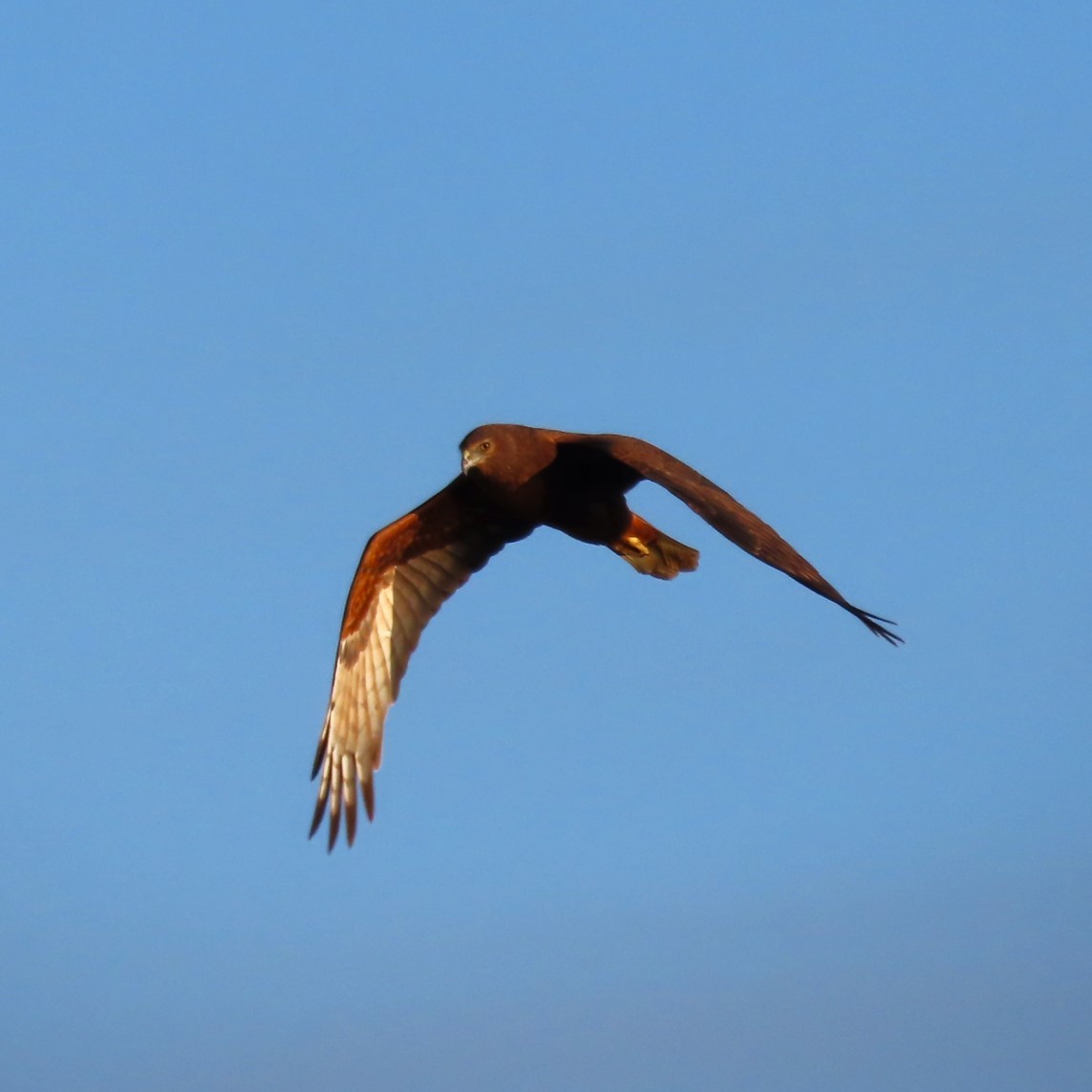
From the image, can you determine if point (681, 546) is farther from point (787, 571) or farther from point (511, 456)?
point (787, 571)

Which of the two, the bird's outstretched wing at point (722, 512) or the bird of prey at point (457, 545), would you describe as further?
the bird of prey at point (457, 545)

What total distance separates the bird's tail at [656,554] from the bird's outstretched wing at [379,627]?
0.73m

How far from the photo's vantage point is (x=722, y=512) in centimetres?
868

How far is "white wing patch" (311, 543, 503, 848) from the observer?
1130 centimetres

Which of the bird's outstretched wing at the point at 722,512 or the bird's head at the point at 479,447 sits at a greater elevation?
the bird's head at the point at 479,447

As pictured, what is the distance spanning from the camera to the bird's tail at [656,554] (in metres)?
10.9

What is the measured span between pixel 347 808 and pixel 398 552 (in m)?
1.54

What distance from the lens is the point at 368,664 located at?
11.4 metres

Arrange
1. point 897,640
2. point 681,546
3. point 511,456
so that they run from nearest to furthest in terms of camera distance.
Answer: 1. point 897,640
2. point 511,456
3. point 681,546

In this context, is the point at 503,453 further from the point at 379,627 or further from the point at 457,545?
the point at 379,627

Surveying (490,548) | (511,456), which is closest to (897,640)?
(511,456)

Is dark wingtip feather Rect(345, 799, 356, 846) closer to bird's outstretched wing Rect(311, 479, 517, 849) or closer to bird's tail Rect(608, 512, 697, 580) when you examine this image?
bird's outstretched wing Rect(311, 479, 517, 849)

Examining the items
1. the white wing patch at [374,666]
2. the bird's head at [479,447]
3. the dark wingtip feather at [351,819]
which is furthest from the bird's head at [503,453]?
the dark wingtip feather at [351,819]

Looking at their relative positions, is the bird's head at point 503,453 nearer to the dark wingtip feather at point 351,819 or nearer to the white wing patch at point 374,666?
the white wing patch at point 374,666
